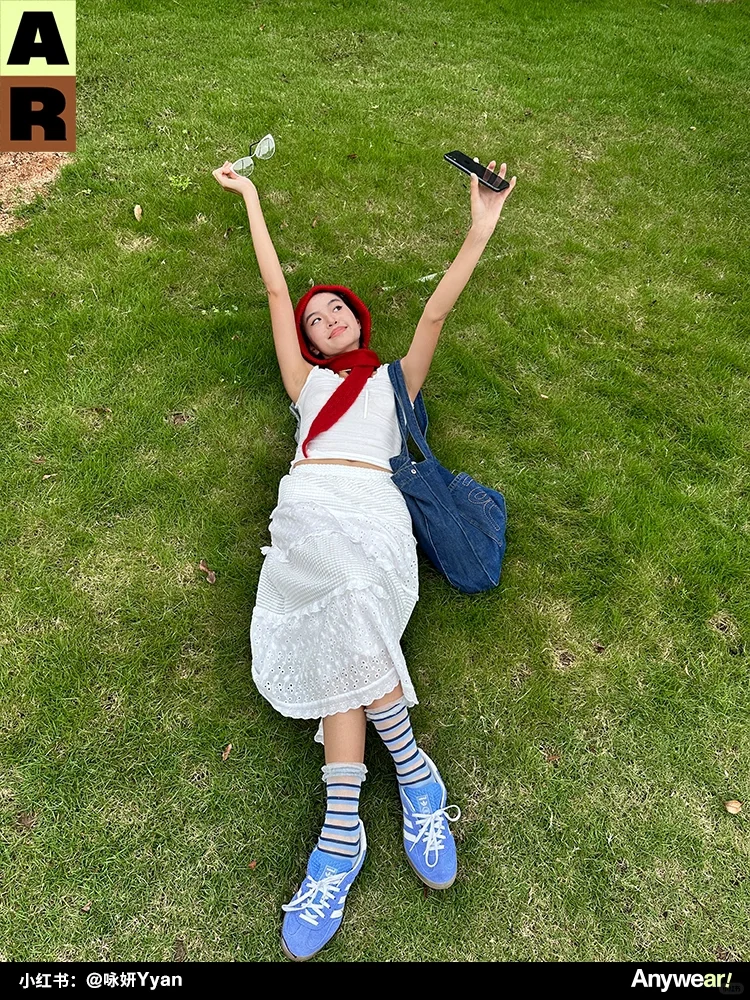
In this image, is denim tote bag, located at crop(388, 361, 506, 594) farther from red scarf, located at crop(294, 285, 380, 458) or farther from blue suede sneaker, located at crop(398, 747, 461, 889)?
blue suede sneaker, located at crop(398, 747, 461, 889)

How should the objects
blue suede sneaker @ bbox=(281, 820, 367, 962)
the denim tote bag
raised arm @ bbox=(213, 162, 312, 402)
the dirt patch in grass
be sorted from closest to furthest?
blue suede sneaker @ bbox=(281, 820, 367, 962) → the denim tote bag → raised arm @ bbox=(213, 162, 312, 402) → the dirt patch in grass

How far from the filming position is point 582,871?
2.89 meters

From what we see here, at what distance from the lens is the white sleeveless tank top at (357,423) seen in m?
3.58

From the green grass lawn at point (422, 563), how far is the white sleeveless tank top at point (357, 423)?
496mm

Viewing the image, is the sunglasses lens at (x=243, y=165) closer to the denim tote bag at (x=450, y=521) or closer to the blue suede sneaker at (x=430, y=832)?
the denim tote bag at (x=450, y=521)

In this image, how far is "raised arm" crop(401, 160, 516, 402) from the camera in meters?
3.42

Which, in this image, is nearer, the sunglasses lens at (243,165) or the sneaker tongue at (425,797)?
the sneaker tongue at (425,797)

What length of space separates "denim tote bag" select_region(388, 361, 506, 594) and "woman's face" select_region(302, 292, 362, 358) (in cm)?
48

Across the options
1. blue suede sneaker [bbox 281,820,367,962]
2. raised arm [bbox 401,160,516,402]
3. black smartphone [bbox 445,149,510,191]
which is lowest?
blue suede sneaker [bbox 281,820,367,962]

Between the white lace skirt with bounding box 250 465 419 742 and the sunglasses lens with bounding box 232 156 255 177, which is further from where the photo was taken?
the sunglasses lens with bounding box 232 156 255 177

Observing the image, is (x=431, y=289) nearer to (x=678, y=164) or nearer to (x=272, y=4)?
(x=678, y=164)

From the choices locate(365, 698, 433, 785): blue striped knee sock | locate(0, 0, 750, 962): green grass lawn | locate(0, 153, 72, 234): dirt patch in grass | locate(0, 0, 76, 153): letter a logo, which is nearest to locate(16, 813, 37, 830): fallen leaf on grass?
locate(0, 0, 750, 962): green grass lawn

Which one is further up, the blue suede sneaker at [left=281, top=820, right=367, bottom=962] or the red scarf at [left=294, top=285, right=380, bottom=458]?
the red scarf at [left=294, top=285, right=380, bottom=458]

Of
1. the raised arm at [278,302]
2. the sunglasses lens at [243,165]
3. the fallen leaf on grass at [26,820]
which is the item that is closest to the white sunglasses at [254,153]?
the sunglasses lens at [243,165]
